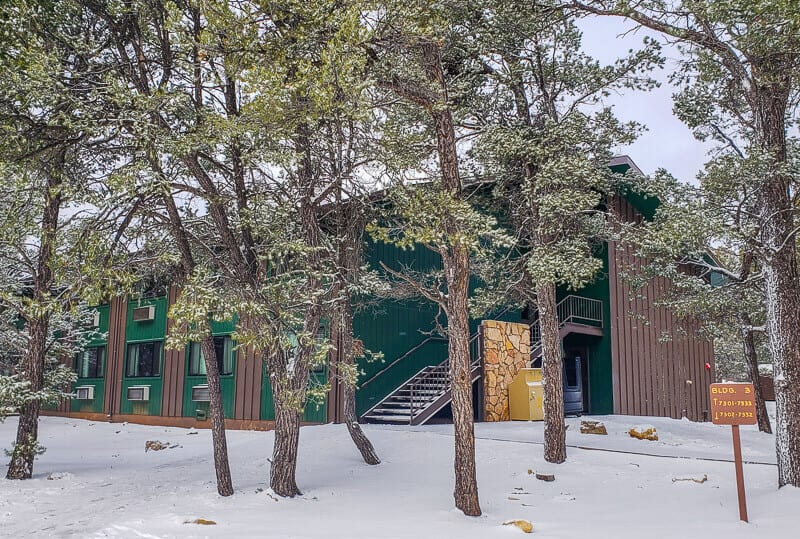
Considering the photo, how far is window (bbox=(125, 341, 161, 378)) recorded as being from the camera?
18.3m

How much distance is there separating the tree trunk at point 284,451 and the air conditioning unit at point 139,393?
11192 millimetres

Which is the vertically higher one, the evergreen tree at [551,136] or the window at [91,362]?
the evergreen tree at [551,136]

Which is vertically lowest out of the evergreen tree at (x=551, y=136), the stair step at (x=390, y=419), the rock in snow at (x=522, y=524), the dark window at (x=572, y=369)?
the rock in snow at (x=522, y=524)

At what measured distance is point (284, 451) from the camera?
8.33 meters

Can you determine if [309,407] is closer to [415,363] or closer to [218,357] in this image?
[415,363]

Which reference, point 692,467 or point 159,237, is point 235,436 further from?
point 692,467

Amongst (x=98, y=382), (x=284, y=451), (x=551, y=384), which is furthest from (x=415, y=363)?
(x=98, y=382)

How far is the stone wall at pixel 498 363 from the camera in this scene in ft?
49.4

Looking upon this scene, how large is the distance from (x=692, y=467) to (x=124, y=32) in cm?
1016

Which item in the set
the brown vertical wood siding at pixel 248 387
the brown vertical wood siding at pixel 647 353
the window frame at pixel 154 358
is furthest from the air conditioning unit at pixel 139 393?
the brown vertical wood siding at pixel 647 353

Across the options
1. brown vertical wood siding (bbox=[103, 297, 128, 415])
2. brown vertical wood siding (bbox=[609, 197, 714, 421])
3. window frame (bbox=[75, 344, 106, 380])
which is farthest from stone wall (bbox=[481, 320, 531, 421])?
window frame (bbox=[75, 344, 106, 380])

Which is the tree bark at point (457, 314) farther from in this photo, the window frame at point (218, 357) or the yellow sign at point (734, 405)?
the window frame at point (218, 357)

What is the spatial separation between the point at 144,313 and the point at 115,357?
198 cm

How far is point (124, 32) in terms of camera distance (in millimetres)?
8664
